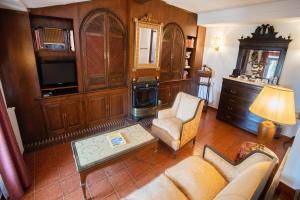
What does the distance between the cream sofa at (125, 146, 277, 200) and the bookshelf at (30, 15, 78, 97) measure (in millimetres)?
2340

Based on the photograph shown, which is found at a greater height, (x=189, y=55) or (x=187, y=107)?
(x=189, y=55)

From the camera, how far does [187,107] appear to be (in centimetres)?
287

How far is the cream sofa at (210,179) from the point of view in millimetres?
1118

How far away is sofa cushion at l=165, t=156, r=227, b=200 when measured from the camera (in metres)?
1.46

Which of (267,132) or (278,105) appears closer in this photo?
(278,105)

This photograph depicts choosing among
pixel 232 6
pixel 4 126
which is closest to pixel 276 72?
pixel 232 6

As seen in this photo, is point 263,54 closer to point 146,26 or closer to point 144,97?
point 146,26

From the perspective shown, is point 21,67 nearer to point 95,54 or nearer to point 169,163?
point 95,54

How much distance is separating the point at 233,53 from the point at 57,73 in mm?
4181

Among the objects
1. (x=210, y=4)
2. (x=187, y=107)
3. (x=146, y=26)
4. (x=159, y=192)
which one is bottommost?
(x=159, y=192)

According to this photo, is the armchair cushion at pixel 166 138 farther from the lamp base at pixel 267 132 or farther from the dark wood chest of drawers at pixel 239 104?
the dark wood chest of drawers at pixel 239 104

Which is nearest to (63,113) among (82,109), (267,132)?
(82,109)

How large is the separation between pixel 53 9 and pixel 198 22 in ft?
11.5

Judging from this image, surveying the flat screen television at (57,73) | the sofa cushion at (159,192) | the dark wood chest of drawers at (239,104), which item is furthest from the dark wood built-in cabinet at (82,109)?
the dark wood chest of drawers at (239,104)
